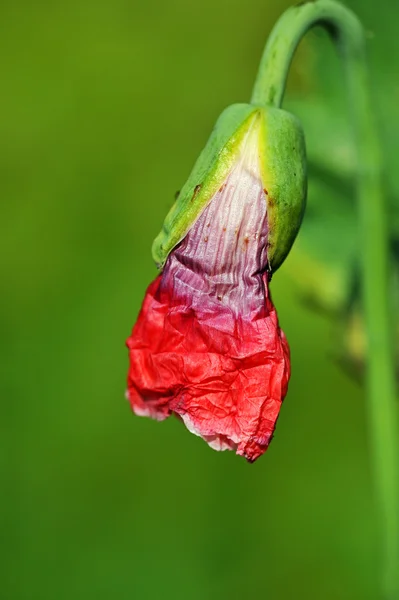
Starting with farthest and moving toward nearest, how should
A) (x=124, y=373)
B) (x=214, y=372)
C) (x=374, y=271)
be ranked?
(x=124, y=373)
(x=374, y=271)
(x=214, y=372)

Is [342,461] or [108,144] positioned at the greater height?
[108,144]

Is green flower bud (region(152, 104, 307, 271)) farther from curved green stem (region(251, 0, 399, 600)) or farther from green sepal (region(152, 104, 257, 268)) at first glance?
curved green stem (region(251, 0, 399, 600))

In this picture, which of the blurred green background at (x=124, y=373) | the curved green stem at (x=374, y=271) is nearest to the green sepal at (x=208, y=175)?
the curved green stem at (x=374, y=271)

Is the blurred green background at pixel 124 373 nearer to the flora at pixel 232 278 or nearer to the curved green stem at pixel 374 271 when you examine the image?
the curved green stem at pixel 374 271

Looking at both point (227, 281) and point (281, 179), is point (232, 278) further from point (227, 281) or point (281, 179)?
point (281, 179)

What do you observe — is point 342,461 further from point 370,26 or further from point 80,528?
point 370,26

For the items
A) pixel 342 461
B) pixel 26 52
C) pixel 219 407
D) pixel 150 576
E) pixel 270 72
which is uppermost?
pixel 26 52

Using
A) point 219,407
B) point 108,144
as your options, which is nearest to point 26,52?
point 108,144

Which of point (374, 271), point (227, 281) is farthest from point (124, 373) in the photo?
point (227, 281)
